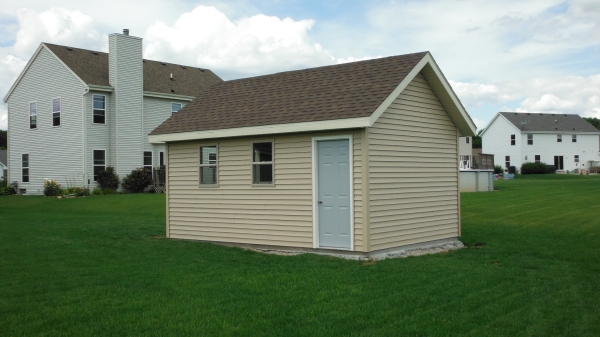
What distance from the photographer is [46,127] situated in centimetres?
3409

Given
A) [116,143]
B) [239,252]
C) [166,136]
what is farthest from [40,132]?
[239,252]

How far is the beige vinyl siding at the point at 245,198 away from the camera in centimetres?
1297

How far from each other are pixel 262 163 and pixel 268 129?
94cm

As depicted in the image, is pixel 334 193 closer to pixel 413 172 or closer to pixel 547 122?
pixel 413 172

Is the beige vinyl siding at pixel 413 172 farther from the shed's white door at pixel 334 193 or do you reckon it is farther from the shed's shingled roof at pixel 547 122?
the shed's shingled roof at pixel 547 122

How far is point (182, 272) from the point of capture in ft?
34.3

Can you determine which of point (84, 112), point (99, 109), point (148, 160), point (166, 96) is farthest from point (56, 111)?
point (166, 96)

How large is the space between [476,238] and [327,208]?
15.9ft

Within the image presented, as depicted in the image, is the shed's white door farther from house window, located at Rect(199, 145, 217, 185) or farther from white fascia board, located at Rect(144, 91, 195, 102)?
white fascia board, located at Rect(144, 91, 195, 102)

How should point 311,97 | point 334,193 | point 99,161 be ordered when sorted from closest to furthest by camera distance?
point 334,193, point 311,97, point 99,161

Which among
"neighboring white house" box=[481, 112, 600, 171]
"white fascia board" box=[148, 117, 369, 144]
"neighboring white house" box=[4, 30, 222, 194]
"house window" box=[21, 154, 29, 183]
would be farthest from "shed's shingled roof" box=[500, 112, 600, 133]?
"white fascia board" box=[148, 117, 369, 144]

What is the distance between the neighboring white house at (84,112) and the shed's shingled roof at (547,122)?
4191cm

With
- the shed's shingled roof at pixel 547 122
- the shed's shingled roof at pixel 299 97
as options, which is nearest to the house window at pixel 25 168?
the shed's shingled roof at pixel 299 97

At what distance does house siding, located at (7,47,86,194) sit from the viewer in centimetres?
3256
